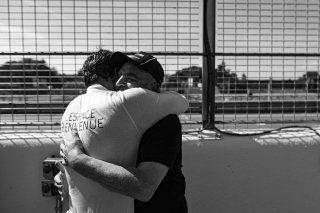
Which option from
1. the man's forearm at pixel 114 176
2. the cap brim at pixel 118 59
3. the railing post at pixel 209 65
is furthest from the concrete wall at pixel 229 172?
→ the man's forearm at pixel 114 176

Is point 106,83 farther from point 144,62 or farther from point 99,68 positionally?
point 144,62

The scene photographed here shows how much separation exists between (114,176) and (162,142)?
0.27m

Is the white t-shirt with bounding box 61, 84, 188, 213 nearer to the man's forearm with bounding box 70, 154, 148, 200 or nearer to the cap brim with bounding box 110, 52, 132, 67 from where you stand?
the man's forearm with bounding box 70, 154, 148, 200

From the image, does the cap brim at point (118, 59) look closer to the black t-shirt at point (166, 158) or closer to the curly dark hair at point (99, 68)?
the curly dark hair at point (99, 68)

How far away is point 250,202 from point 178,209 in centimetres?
180

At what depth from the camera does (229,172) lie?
3629 mm

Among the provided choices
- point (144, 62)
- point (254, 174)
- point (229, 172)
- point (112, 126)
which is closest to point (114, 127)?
point (112, 126)

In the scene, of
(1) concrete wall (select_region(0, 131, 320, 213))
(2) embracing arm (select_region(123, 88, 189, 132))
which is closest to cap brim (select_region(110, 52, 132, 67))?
(2) embracing arm (select_region(123, 88, 189, 132))

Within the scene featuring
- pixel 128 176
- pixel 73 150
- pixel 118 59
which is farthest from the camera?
pixel 118 59

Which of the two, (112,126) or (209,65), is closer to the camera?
(112,126)

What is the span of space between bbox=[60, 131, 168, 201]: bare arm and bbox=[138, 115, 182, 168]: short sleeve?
0.03m

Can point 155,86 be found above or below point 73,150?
above

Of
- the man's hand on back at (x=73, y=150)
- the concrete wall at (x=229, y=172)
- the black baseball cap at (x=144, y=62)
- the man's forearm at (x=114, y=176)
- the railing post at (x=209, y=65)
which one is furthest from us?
the railing post at (x=209, y=65)

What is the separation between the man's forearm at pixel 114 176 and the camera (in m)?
1.85
